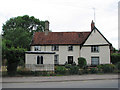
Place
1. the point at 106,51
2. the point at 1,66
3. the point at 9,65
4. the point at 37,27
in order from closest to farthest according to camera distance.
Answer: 1. the point at 9,65
2. the point at 1,66
3. the point at 106,51
4. the point at 37,27

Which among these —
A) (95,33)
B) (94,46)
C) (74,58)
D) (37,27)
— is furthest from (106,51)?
(37,27)

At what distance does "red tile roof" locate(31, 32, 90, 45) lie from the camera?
30116 mm

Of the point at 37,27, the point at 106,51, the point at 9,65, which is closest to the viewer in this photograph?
the point at 9,65

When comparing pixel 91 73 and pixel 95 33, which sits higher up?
pixel 95 33

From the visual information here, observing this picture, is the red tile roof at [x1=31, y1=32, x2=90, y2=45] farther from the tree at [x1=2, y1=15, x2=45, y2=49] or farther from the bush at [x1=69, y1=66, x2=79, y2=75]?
the bush at [x1=69, y1=66, x2=79, y2=75]

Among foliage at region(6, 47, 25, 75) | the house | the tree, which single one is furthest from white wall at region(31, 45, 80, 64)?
the tree

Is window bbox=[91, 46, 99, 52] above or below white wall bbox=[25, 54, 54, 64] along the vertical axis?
above

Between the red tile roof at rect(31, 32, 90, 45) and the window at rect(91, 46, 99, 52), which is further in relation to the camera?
the red tile roof at rect(31, 32, 90, 45)

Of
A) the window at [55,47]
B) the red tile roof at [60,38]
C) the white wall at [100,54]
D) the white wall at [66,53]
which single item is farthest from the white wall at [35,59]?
the white wall at [100,54]

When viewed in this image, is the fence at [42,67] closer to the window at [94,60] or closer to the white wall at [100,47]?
the white wall at [100,47]

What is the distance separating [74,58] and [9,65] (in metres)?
15.5

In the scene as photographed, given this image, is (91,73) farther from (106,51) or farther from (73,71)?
(106,51)

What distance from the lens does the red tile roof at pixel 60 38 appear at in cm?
3012

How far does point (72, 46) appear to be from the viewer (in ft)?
97.3
